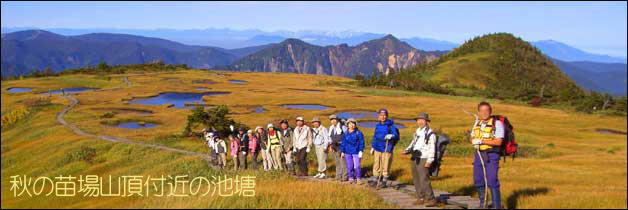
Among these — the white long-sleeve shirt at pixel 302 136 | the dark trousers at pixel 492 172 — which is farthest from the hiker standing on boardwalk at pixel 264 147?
the dark trousers at pixel 492 172

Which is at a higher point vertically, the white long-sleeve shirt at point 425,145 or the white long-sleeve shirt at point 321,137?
the white long-sleeve shirt at point 425,145

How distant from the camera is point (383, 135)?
1820 centimetres

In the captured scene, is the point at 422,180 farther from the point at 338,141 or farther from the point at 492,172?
the point at 338,141

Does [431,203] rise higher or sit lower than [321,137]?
lower

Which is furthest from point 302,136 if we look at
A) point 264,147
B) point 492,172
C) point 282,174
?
point 492,172

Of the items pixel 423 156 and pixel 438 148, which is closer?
pixel 438 148

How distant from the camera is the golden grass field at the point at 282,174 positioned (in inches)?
609

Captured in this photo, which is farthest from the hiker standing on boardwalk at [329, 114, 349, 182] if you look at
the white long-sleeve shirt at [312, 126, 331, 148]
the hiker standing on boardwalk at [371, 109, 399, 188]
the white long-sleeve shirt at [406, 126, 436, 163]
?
the white long-sleeve shirt at [406, 126, 436, 163]

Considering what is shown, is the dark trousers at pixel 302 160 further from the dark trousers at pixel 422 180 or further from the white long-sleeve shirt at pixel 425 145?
the white long-sleeve shirt at pixel 425 145

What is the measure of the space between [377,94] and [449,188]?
12626cm

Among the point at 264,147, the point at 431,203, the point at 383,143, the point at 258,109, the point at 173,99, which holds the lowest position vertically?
the point at 173,99

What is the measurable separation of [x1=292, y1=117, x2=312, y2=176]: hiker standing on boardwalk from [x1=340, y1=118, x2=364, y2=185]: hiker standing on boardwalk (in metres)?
2.84

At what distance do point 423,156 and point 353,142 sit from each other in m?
5.28

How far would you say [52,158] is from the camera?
44594 mm
